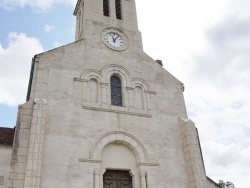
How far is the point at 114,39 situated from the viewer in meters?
17.1

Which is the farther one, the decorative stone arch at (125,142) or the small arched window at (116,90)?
the small arched window at (116,90)

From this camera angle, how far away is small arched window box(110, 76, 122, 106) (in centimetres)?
1501

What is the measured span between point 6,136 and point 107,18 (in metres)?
8.94

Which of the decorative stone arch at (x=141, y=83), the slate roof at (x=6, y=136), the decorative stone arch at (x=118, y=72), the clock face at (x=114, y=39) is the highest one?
the clock face at (x=114, y=39)

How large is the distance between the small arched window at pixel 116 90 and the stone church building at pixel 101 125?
0.18 ft

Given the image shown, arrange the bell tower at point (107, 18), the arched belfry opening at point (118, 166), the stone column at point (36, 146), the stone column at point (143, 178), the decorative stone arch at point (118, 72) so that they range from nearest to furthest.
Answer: the stone column at point (36, 146) < the stone column at point (143, 178) < the arched belfry opening at point (118, 166) < the decorative stone arch at point (118, 72) < the bell tower at point (107, 18)

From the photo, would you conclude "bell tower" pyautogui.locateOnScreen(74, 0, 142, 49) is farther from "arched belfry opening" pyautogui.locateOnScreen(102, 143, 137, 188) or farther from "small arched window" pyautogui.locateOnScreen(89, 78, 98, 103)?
"arched belfry opening" pyautogui.locateOnScreen(102, 143, 137, 188)

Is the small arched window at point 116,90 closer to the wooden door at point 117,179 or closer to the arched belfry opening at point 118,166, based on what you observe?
the arched belfry opening at point 118,166

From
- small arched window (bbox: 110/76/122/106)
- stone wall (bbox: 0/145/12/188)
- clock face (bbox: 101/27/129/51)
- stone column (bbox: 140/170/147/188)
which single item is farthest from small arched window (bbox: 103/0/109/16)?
stone column (bbox: 140/170/147/188)

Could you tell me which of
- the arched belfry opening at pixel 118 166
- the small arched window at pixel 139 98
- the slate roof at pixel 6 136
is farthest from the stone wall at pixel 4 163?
the small arched window at pixel 139 98

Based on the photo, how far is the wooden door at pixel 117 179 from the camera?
42.4ft

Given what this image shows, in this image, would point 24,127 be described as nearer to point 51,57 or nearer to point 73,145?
point 73,145

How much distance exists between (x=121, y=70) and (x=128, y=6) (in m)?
5.95

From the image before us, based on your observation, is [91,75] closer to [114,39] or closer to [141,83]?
[141,83]
